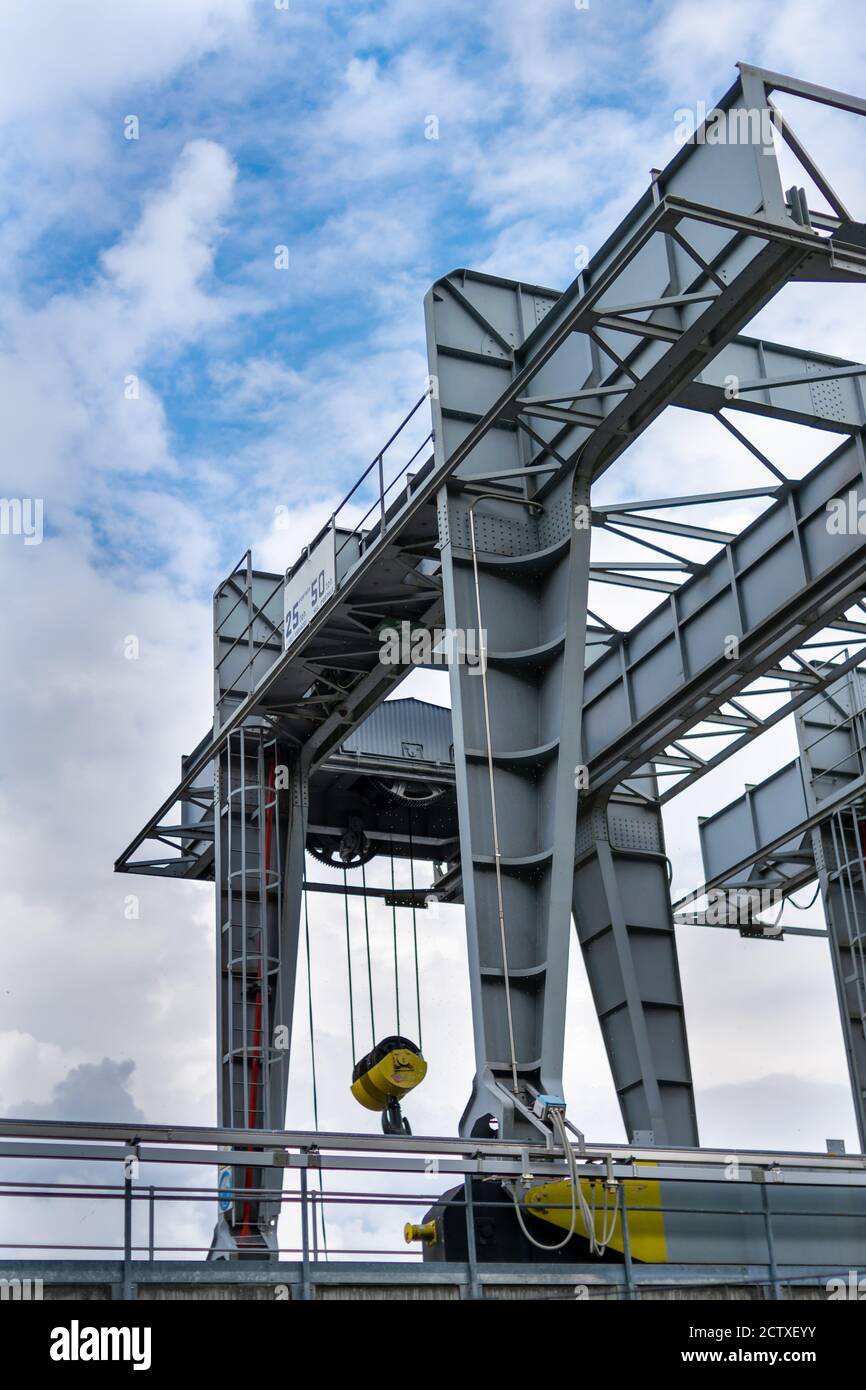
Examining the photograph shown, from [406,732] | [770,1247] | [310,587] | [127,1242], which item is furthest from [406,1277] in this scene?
[406,732]

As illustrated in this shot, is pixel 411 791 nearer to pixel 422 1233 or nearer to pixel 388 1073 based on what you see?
pixel 388 1073

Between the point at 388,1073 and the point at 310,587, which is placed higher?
the point at 310,587

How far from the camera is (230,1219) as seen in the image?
23297 mm

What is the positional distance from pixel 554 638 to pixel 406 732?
11.4 m

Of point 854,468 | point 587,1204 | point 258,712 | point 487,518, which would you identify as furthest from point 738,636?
point 587,1204

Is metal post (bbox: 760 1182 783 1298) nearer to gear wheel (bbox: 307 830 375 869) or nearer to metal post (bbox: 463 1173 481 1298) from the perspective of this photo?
metal post (bbox: 463 1173 481 1298)

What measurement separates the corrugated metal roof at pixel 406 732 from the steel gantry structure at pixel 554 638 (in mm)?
46

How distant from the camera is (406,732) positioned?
101ft

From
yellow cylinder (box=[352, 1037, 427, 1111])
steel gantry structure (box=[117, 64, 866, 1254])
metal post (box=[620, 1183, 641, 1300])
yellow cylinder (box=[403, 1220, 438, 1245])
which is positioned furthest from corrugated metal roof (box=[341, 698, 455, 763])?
metal post (box=[620, 1183, 641, 1300])

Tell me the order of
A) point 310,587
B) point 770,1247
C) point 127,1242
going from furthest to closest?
point 310,587
point 770,1247
point 127,1242

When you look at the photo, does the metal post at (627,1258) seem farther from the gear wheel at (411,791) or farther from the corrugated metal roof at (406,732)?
the gear wheel at (411,791)

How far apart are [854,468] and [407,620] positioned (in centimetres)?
754
